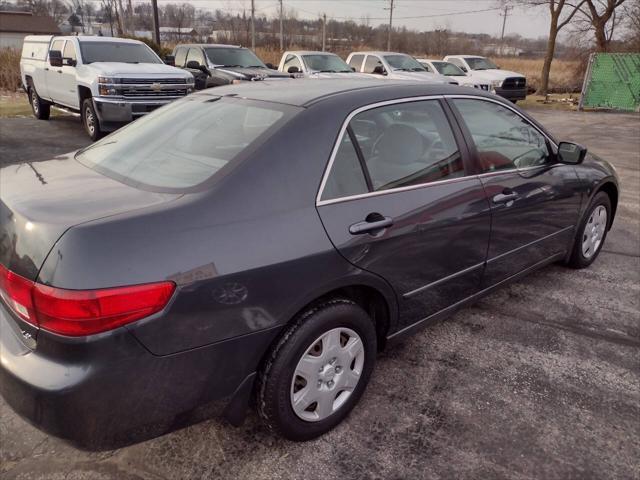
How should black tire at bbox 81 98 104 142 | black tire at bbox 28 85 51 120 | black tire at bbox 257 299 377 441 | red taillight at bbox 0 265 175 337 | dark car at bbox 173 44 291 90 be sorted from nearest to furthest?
red taillight at bbox 0 265 175 337
black tire at bbox 257 299 377 441
black tire at bbox 81 98 104 142
dark car at bbox 173 44 291 90
black tire at bbox 28 85 51 120

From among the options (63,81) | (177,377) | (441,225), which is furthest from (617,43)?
(177,377)

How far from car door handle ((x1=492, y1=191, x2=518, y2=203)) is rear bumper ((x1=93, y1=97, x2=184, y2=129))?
802cm

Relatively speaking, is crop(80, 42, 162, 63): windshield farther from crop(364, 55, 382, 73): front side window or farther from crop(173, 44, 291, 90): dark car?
crop(364, 55, 382, 73): front side window

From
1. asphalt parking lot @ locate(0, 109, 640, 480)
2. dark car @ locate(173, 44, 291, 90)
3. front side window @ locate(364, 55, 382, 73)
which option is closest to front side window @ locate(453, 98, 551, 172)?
asphalt parking lot @ locate(0, 109, 640, 480)

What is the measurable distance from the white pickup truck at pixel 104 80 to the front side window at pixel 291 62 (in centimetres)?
469

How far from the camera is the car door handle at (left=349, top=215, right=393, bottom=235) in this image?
2.25m

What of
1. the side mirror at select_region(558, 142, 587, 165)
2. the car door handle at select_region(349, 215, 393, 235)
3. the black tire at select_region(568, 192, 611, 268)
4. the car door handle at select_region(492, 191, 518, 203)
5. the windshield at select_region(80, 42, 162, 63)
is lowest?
the black tire at select_region(568, 192, 611, 268)

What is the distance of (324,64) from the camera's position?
14766 millimetres

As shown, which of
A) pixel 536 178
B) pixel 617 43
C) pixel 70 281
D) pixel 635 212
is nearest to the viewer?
pixel 70 281

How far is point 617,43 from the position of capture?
24250mm

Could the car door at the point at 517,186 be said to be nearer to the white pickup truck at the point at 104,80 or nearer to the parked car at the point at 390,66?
the white pickup truck at the point at 104,80

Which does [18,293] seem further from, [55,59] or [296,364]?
[55,59]

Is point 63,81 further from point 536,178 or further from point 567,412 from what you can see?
point 567,412

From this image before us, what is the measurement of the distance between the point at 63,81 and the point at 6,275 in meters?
10.4
